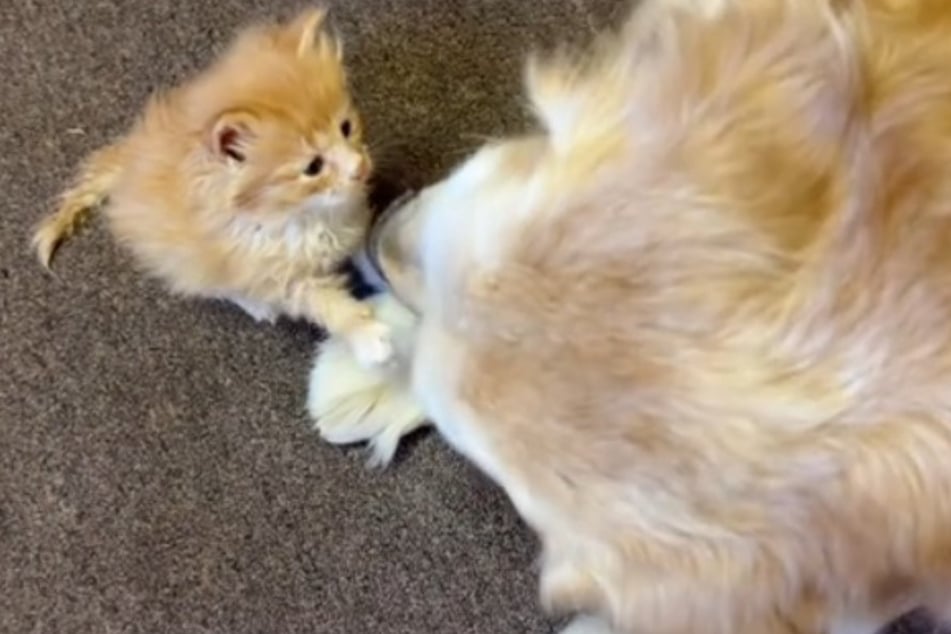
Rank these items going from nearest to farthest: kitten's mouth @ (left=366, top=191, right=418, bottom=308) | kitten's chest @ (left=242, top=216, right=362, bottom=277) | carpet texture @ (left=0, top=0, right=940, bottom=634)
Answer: kitten's mouth @ (left=366, top=191, right=418, bottom=308) → kitten's chest @ (left=242, top=216, right=362, bottom=277) → carpet texture @ (left=0, top=0, right=940, bottom=634)

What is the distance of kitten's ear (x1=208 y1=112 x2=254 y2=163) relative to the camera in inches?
56.4

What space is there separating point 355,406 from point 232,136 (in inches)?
12.9

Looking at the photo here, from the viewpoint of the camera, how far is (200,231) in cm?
152

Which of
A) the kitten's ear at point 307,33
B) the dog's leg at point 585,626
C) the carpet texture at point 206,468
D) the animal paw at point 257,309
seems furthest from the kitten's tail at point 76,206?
the dog's leg at point 585,626

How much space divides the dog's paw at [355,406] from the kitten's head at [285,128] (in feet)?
0.61

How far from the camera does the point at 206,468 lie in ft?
5.52

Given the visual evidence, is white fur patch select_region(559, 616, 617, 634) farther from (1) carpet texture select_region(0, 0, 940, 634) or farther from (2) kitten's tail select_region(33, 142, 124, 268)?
(2) kitten's tail select_region(33, 142, 124, 268)

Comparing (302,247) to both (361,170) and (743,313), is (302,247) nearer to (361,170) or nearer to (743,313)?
(361,170)

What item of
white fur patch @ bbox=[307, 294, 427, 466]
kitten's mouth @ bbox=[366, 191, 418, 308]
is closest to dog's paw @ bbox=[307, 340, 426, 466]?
white fur patch @ bbox=[307, 294, 427, 466]

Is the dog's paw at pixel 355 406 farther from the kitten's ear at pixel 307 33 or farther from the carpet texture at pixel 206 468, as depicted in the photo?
the kitten's ear at pixel 307 33

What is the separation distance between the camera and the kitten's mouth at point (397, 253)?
4.17 feet

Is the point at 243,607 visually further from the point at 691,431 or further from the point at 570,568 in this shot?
the point at 691,431

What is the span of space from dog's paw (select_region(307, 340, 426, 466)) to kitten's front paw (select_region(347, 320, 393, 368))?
48 millimetres

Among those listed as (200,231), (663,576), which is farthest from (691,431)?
(200,231)
